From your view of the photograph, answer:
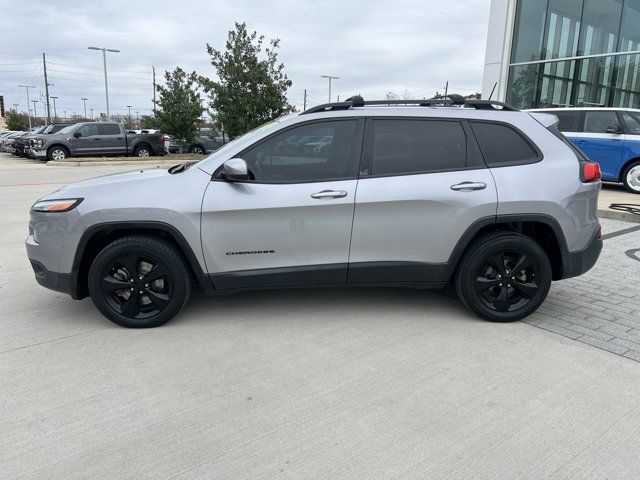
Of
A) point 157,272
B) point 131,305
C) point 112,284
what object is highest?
point 157,272

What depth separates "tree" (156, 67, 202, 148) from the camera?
24703 mm

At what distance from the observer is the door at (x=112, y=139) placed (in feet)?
74.0

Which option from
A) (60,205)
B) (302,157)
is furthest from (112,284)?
(302,157)

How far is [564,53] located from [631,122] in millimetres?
6076

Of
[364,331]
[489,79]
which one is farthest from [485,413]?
[489,79]

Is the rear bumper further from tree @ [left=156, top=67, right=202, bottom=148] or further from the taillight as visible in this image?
tree @ [left=156, top=67, right=202, bottom=148]

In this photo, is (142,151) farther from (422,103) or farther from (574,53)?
(422,103)

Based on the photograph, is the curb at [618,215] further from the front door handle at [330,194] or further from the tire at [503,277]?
the front door handle at [330,194]

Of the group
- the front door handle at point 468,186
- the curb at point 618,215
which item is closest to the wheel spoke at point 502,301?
the front door handle at point 468,186

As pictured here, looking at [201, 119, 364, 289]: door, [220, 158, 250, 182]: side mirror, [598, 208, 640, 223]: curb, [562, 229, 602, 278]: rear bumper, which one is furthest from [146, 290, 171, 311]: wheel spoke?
[598, 208, 640, 223]: curb

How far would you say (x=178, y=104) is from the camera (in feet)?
80.6

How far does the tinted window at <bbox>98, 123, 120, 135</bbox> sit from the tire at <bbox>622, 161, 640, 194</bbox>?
20182 mm

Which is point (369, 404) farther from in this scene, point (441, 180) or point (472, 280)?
point (441, 180)

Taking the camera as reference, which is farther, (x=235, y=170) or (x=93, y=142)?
(x=93, y=142)
